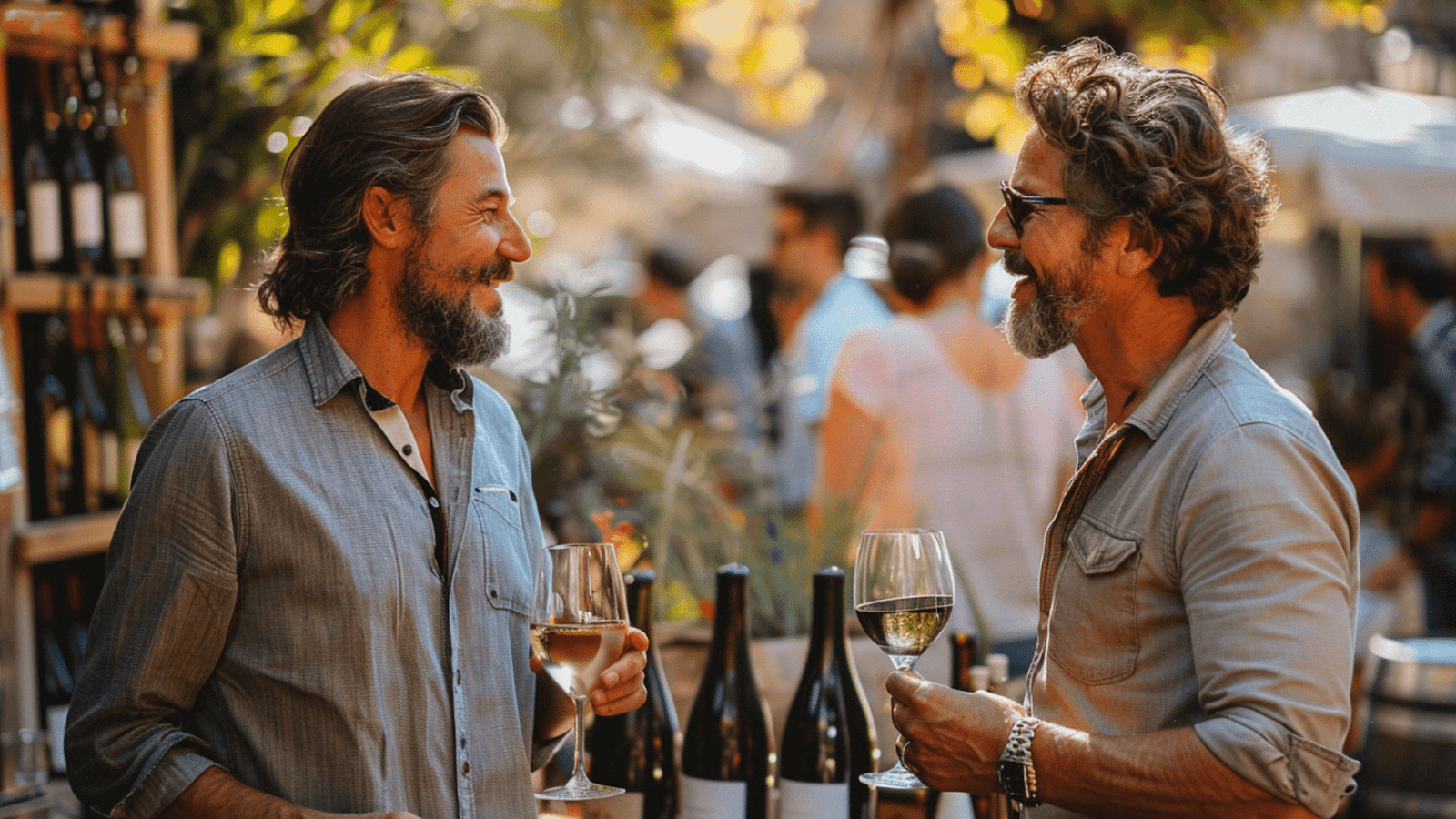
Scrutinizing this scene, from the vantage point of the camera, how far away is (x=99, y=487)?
3.48 meters

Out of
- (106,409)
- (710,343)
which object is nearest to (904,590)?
(106,409)

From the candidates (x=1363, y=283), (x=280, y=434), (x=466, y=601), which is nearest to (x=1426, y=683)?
(x=466, y=601)

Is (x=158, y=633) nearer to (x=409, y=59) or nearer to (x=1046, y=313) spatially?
(x=1046, y=313)

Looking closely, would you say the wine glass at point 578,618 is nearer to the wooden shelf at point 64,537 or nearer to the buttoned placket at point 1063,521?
the buttoned placket at point 1063,521

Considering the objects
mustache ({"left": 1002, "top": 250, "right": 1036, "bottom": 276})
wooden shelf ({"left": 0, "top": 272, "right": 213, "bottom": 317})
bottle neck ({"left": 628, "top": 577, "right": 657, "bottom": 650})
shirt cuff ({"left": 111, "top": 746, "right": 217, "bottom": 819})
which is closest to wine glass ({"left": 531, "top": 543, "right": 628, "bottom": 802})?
shirt cuff ({"left": 111, "top": 746, "right": 217, "bottom": 819})

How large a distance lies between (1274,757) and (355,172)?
4.63ft

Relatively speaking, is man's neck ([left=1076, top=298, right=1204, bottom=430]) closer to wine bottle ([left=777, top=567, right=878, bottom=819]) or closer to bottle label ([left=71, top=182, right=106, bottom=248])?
wine bottle ([left=777, top=567, right=878, bottom=819])

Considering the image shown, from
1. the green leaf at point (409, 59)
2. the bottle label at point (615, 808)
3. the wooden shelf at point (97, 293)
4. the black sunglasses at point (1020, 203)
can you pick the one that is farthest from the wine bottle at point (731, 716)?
the green leaf at point (409, 59)

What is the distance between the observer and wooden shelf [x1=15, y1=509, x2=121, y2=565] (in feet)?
9.64

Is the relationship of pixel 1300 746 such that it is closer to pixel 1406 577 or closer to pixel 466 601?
pixel 466 601

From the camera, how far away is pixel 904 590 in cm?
182

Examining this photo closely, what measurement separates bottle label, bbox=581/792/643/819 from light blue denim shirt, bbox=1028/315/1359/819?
0.82 metres

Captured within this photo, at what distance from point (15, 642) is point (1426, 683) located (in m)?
4.09

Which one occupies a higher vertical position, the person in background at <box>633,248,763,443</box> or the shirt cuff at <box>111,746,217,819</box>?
the person in background at <box>633,248,763,443</box>
